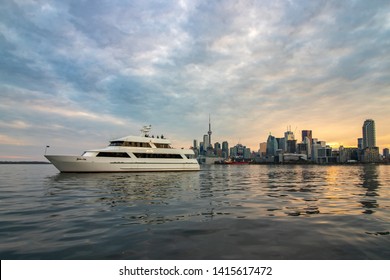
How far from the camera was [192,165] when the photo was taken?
4734cm

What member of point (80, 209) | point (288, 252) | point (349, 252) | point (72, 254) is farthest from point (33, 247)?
point (349, 252)

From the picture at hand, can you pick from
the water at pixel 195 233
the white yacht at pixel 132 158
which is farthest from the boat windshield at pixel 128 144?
the water at pixel 195 233

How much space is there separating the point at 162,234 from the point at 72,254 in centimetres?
207

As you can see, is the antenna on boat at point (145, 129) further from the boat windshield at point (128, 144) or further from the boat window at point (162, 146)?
the boat windshield at point (128, 144)

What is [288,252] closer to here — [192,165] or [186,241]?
[186,241]

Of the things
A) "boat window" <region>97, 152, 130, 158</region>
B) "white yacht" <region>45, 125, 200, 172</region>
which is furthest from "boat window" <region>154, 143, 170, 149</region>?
"boat window" <region>97, 152, 130, 158</region>

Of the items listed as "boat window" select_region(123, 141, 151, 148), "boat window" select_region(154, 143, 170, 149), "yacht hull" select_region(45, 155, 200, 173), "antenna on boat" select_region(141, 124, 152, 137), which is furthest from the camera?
"antenna on boat" select_region(141, 124, 152, 137)

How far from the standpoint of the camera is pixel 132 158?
1521 inches

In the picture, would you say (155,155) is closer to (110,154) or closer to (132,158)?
(132,158)

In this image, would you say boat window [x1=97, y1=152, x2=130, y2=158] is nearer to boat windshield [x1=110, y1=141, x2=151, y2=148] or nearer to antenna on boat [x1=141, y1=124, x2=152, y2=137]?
boat windshield [x1=110, y1=141, x2=151, y2=148]

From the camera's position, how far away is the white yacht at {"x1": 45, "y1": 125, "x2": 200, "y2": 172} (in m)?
34.3

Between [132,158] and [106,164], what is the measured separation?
4121 millimetres

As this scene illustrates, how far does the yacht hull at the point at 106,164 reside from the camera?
111 feet

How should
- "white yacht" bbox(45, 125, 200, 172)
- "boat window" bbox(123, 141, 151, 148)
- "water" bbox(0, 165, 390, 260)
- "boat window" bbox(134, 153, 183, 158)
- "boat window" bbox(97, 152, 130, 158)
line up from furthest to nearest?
"boat window" bbox(134, 153, 183, 158) → "boat window" bbox(123, 141, 151, 148) → "boat window" bbox(97, 152, 130, 158) → "white yacht" bbox(45, 125, 200, 172) → "water" bbox(0, 165, 390, 260)
